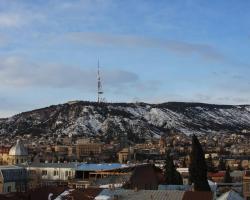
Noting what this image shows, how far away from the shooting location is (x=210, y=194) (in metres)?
46.5

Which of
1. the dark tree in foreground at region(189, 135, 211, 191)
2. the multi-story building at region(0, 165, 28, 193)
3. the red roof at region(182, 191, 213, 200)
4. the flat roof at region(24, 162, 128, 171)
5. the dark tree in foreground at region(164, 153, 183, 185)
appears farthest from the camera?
the flat roof at region(24, 162, 128, 171)

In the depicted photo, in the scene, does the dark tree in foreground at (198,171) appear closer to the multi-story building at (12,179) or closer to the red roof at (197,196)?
the red roof at (197,196)

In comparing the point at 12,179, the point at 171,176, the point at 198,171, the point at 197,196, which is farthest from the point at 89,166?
the point at 197,196

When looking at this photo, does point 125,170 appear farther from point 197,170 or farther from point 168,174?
point 197,170

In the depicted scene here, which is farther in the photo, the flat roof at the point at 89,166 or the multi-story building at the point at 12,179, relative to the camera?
the flat roof at the point at 89,166

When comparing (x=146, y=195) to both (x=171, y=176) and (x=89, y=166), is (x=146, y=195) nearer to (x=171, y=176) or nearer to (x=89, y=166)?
(x=171, y=176)

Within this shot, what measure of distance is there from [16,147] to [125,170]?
259 ft

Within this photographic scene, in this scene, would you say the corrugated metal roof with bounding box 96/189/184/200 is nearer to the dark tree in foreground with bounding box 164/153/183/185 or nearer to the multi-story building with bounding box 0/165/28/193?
the dark tree in foreground with bounding box 164/153/183/185

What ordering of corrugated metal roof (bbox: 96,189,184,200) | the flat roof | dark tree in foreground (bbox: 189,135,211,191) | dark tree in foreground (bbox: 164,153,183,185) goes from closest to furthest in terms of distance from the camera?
1. corrugated metal roof (bbox: 96,189,184,200)
2. dark tree in foreground (bbox: 189,135,211,191)
3. dark tree in foreground (bbox: 164,153,183,185)
4. the flat roof

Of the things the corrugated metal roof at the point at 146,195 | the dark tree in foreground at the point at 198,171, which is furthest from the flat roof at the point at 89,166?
the corrugated metal roof at the point at 146,195

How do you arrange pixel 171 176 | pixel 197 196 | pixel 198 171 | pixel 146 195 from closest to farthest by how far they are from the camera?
pixel 197 196 < pixel 146 195 < pixel 198 171 < pixel 171 176

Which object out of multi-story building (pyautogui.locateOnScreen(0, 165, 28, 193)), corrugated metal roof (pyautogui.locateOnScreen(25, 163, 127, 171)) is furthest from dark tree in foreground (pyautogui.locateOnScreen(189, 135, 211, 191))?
corrugated metal roof (pyautogui.locateOnScreen(25, 163, 127, 171))

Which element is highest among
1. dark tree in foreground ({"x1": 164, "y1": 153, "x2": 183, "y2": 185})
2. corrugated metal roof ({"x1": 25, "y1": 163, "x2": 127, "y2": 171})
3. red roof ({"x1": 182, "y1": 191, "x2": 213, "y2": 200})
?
corrugated metal roof ({"x1": 25, "y1": 163, "x2": 127, "y2": 171})

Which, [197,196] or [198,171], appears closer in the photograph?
[197,196]
